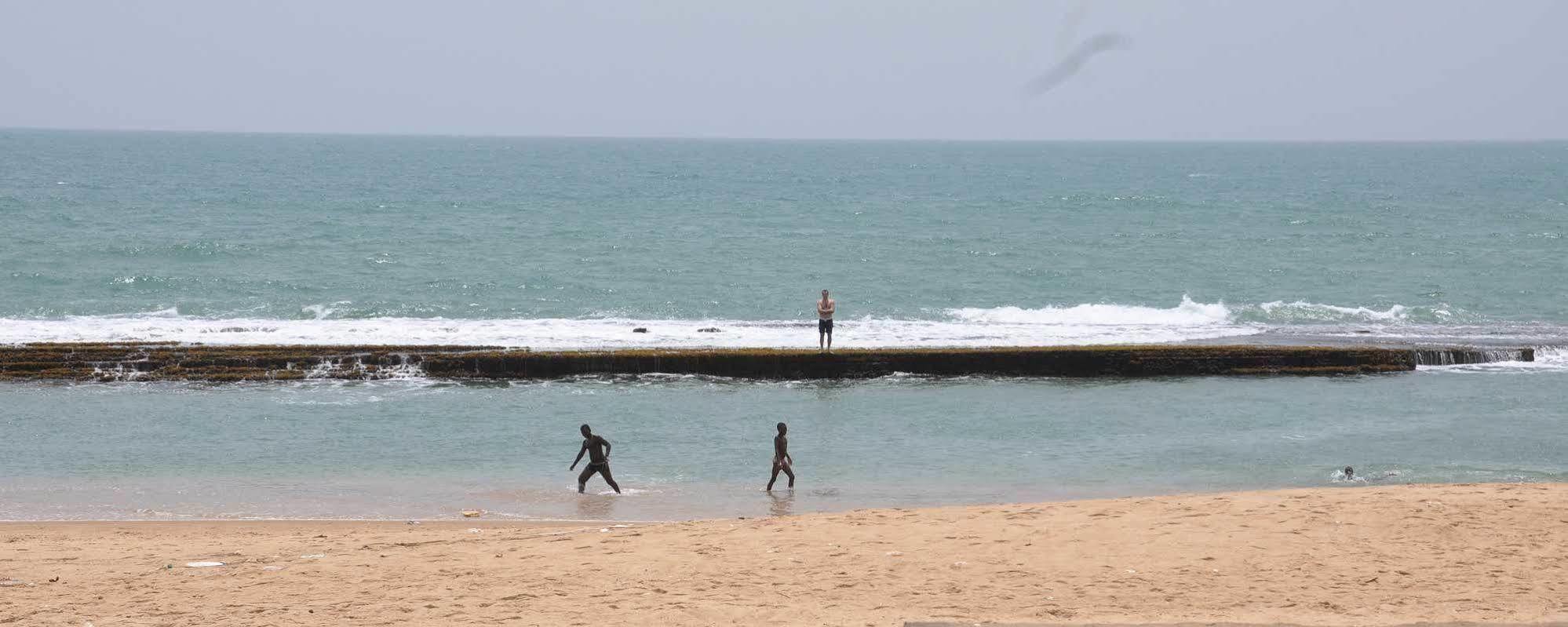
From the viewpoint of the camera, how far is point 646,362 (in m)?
23.8

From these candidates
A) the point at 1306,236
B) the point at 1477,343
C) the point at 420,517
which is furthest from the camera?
the point at 1306,236

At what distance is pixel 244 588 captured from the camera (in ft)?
34.3

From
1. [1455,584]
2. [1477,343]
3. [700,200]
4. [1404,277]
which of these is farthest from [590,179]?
[1455,584]

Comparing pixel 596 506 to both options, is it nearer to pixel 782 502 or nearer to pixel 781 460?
pixel 782 502

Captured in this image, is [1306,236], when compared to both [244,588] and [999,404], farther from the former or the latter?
[244,588]

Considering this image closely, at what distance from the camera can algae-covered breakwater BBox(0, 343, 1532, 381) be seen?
23016mm

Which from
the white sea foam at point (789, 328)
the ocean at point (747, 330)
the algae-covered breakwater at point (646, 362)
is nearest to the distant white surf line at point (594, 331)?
the white sea foam at point (789, 328)

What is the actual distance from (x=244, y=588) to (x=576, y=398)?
11482mm

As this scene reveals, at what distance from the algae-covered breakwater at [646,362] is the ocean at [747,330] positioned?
456 mm

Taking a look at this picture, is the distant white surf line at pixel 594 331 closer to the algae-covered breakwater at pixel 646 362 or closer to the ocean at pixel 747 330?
the ocean at pixel 747 330

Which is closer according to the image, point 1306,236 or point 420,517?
point 420,517

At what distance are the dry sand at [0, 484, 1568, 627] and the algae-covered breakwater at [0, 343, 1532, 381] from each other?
32.3 feet

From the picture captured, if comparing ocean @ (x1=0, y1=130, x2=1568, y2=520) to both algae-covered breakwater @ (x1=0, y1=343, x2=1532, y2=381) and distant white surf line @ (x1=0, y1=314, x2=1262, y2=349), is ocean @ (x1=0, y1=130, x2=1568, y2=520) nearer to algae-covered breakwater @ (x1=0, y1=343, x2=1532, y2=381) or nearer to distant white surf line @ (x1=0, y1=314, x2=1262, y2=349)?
distant white surf line @ (x1=0, y1=314, x2=1262, y2=349)

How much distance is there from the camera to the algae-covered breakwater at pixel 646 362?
23016 millimetres
